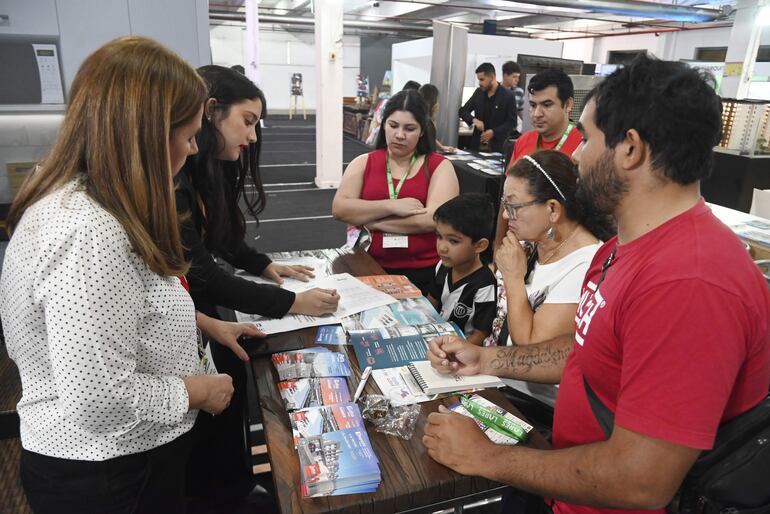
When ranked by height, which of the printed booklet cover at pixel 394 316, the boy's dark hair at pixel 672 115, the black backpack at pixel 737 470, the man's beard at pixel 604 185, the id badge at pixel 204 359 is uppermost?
the boy's dark hair at pixel 672 115

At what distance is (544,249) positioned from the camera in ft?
5.14

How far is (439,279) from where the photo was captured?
2.22 metres

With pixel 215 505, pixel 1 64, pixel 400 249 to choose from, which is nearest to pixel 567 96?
pixel 400 249

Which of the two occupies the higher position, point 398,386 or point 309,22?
point 309,22

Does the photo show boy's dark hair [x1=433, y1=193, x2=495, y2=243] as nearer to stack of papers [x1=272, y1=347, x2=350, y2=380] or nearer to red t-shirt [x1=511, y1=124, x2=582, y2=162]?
stack of papers [x1=272, y1=347, x2=350, y2=380]

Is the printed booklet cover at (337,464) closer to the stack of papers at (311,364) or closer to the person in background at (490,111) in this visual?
the stack of papers at (311,364)

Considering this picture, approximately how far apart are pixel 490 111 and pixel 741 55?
6073 mm

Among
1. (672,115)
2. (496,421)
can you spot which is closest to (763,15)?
(672,115)

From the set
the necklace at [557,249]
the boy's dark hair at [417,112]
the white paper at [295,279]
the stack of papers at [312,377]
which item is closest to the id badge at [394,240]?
the white paper at [295,279]

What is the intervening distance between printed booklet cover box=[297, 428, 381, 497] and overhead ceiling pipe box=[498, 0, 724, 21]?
363 inches

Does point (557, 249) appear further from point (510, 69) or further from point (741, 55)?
point (741, 55)

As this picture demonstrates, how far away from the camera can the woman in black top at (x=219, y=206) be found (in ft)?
4.89

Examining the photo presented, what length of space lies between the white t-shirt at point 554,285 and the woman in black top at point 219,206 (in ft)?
2.06

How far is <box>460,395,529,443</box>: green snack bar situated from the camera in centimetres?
107
